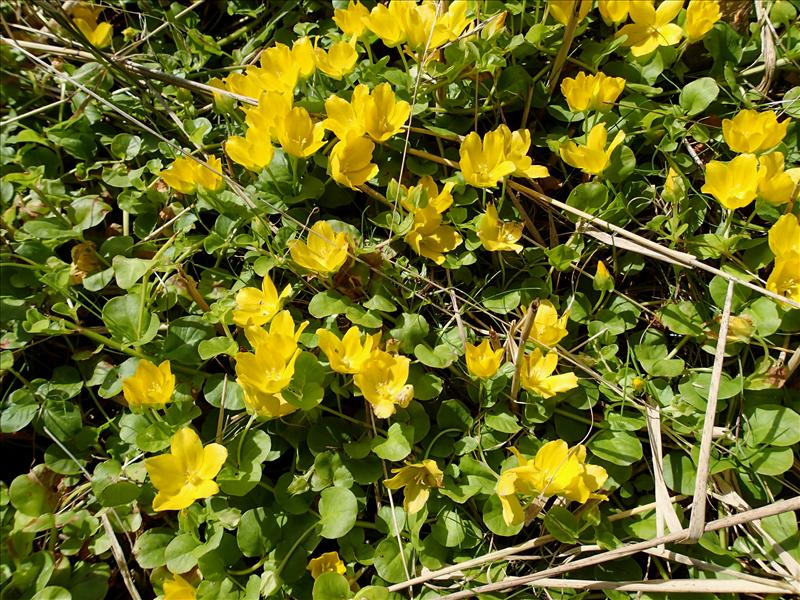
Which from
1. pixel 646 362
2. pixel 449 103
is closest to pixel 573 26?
pixel 449 103

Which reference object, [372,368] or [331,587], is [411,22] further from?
[331,587]

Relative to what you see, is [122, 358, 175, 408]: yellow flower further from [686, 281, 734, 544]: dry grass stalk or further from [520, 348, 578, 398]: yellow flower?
[686, 281, 734, 544]: dry grass stalk

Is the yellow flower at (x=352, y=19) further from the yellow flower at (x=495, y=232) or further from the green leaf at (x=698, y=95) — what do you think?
the green leaf at (x=698, y=95)

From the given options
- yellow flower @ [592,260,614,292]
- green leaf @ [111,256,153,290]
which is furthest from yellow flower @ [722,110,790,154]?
green leaf @ [111,256,153,290]

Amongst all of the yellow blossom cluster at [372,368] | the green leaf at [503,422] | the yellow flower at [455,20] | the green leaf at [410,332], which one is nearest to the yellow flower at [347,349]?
the yellow blossom cluster at [372,368]

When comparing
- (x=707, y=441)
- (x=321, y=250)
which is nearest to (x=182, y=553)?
(x=321, y=250)

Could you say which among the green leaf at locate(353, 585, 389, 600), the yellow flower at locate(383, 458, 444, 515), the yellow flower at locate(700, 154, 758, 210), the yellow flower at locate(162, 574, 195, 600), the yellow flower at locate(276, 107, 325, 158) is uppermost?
the yellow flower at locate(276, 107, 325, 158)
